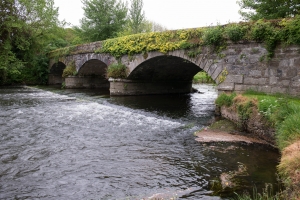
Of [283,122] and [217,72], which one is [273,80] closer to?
[217,72]

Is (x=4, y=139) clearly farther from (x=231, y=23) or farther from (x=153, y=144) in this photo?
(x=231, y=23)

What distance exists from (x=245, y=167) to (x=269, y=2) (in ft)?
39.4

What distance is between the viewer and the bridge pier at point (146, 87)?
1770cm

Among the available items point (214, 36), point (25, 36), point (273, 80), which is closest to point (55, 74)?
point (25, 36)

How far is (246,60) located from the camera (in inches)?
408

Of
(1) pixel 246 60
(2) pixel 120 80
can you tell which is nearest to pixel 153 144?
(1) pixel 246 60

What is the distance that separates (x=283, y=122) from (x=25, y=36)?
27.8 m

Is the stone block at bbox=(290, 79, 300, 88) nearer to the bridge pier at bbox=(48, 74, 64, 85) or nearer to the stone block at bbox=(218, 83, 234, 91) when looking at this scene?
the stone block at bbox=(218, 83, 234, 91)

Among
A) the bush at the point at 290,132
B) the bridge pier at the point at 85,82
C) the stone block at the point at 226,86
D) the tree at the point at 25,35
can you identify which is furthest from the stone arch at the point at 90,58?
the bush at the point at 290,132

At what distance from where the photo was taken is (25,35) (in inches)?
1089

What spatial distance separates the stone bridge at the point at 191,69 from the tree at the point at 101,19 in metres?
8.27

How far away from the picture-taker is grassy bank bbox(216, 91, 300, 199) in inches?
147

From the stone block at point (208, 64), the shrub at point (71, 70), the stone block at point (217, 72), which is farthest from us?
the shrub at point (71, 70)

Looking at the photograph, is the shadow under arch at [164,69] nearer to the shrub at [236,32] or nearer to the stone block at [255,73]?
the shrub at [236,32]
